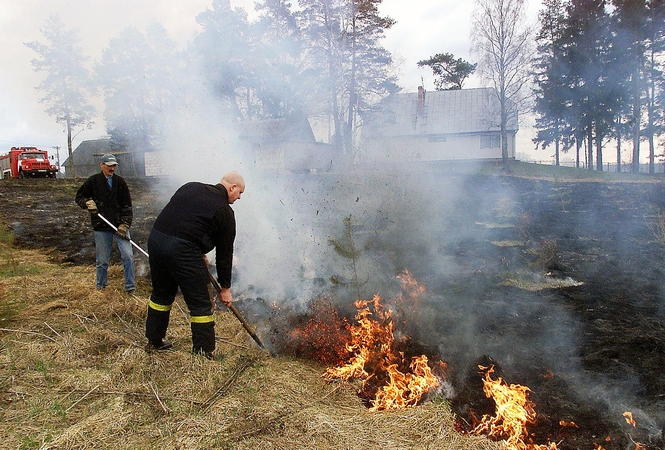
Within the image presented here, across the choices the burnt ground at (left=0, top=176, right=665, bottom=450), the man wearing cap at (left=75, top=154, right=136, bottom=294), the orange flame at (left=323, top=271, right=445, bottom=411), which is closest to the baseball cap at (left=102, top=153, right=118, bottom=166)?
the man wearing cap at (left=75, top=154, right=136, bottom=294)

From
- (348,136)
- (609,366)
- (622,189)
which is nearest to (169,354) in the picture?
(609,366)

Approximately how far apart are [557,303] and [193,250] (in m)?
4.80

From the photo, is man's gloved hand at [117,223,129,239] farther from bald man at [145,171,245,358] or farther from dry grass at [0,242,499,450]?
bald man at [145,171,245,358]

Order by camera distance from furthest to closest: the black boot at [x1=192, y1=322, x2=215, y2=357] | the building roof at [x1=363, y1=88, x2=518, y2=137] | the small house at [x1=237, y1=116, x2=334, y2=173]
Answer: the building roof at [x1=363, y1=88, x2=518, y2=137] → the small house at [x1=237, y1=116, x2=334, y2=173] → the black boot at [x1=192, y1=322, x2=215, y2=357]

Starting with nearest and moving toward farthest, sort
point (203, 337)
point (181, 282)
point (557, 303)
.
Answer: point (181, 282) → point (203, 337) → point (557, 303)

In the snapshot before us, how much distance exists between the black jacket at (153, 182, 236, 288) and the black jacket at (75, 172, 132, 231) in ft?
7.04

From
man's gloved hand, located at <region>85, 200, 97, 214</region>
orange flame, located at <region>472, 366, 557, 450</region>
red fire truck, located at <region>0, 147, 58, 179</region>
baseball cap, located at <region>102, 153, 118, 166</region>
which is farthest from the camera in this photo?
red fire truck, located at <region>0, 147, 58, 179</region>

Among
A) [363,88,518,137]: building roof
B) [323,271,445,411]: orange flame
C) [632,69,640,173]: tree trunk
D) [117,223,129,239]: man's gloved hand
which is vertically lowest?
[323,271,445,411]: orange flame

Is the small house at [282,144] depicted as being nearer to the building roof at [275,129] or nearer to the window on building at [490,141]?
the building roof at [275,129]

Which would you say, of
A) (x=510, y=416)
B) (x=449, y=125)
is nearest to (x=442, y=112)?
(x=449, y=125)

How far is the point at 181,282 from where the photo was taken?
10.3 ft

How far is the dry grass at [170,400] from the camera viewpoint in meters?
2.41

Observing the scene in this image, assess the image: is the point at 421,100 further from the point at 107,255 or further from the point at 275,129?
the point at 107,255

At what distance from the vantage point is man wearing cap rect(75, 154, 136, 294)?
4.85m
